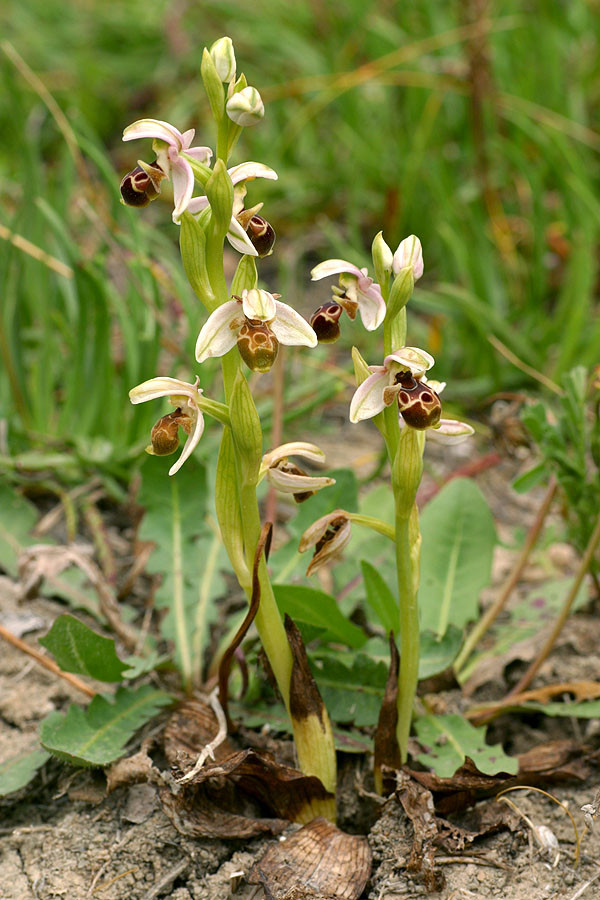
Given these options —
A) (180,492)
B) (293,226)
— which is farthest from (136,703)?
(293,226)

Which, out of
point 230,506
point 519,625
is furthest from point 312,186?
point 230,506

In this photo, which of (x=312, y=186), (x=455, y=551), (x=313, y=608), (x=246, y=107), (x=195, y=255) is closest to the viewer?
(x=246, y=107)

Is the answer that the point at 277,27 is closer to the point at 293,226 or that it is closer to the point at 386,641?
the point at 293,226

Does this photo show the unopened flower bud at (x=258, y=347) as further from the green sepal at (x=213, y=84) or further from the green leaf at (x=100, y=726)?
the green leaf at (x=100, y=726)

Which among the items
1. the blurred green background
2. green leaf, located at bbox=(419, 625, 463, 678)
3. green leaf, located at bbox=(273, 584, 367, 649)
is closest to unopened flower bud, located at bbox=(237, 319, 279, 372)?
green leaf, located at bbox=(273, 584, 367, 649)

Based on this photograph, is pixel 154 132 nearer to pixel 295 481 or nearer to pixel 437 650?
pixel 295 481

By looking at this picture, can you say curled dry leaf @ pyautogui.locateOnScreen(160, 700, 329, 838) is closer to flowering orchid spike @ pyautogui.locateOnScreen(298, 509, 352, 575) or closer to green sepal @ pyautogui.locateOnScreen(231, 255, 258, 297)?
flowering orchid spike @ pyautogui.locateOnScreen(298, 509, 352, 575)
